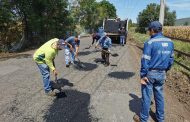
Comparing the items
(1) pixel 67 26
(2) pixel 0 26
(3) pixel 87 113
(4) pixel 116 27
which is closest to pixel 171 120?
(3) pixel 87 113

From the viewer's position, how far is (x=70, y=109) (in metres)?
6.08

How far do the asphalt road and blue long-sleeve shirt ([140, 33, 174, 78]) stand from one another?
1.47m

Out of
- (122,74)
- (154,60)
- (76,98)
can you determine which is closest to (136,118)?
(154,60)

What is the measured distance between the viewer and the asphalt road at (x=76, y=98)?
18.7 feet

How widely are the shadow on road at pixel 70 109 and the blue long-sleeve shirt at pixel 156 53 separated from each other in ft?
5.91

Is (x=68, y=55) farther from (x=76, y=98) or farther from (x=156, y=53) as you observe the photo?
(x=156, y=53)

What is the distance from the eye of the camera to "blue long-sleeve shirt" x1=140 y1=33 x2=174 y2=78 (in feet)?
15.3

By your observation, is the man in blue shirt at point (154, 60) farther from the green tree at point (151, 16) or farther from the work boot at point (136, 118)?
the green tree at point (151, 16)

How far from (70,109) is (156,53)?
2.58 metres

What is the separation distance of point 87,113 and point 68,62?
18.7 feet

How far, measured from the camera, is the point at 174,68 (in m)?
11.5

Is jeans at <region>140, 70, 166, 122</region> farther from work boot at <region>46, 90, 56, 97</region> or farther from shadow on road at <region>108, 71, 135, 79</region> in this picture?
shadow on road at <region>108, 71, 135, 79</region>

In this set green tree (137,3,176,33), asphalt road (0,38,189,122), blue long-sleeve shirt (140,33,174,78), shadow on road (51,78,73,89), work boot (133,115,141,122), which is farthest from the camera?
green tree (137,3,176,33)

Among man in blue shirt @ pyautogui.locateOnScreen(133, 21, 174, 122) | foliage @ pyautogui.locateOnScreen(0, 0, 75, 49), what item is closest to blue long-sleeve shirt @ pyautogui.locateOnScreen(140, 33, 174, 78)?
man in blue shirt @ pyautogui.locateOnScreen(133, 21, 174, 122)
